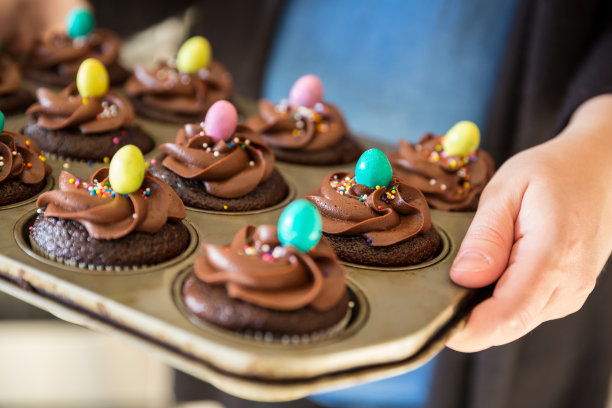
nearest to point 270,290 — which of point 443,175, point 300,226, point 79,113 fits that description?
point 300,226

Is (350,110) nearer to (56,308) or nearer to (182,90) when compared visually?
(182,90)

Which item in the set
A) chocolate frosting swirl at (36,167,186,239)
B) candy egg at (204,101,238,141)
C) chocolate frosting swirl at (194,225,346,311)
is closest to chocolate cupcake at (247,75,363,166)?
candy egg at (204,101,238,141)

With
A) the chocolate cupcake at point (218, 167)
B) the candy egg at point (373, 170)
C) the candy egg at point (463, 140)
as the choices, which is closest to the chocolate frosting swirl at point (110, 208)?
the chocolate cupcake at point (218, 167)

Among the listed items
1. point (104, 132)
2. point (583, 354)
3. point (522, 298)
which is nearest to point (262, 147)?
point (104, 132)

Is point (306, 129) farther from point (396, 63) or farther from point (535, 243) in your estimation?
point (535, 243)

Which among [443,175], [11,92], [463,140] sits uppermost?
[463,140]

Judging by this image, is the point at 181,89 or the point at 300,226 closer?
the point at 300,226
